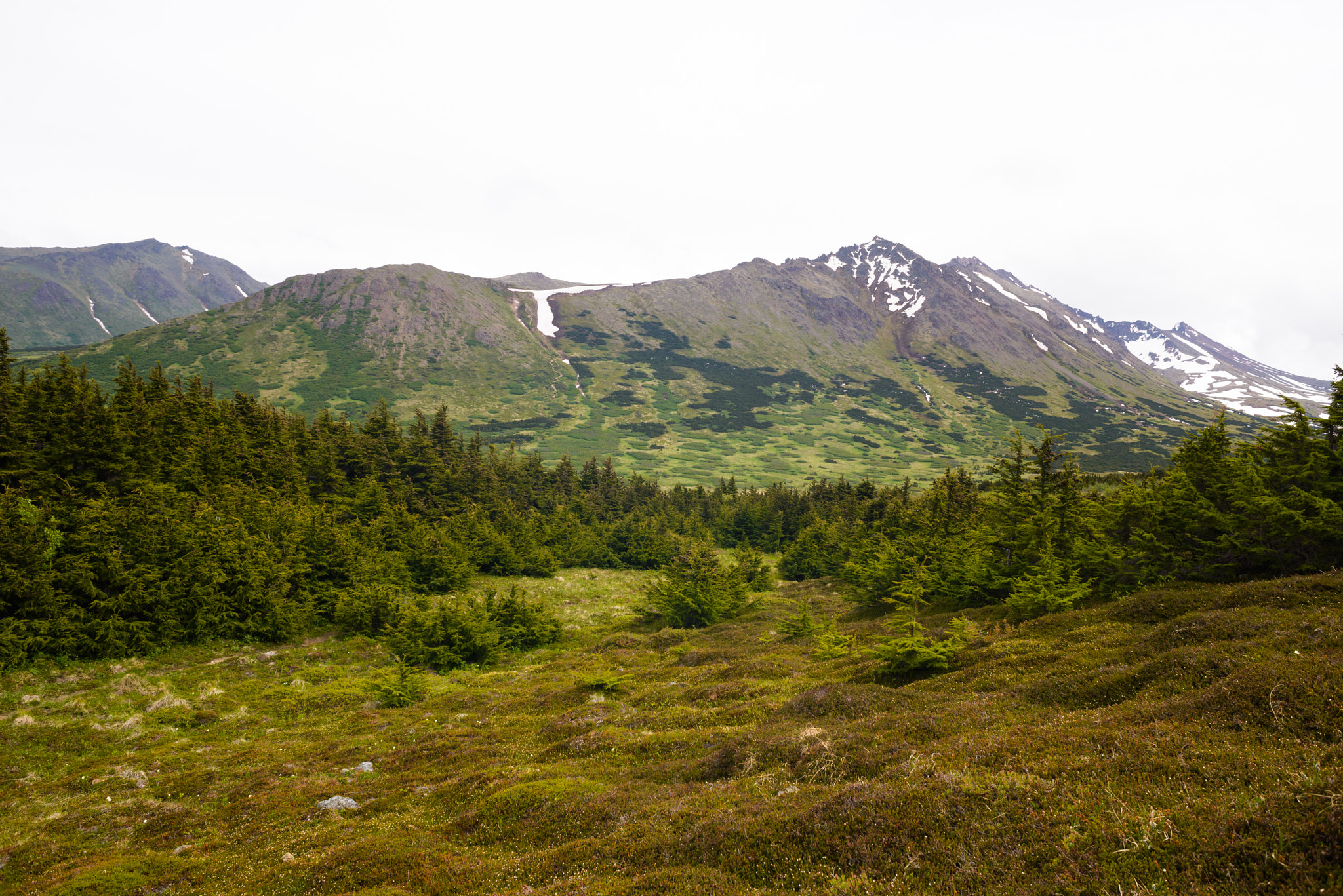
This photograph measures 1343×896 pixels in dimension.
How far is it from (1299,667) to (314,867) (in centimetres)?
2218

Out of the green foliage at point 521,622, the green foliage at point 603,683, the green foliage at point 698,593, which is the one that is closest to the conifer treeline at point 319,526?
the green foliage at point 521,622

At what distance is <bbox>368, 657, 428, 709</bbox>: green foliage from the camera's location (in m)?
28.3

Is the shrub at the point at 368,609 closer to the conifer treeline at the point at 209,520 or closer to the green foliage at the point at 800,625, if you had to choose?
the conifer treeline at the point at 209,520

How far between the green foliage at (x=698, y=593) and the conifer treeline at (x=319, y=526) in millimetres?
11133

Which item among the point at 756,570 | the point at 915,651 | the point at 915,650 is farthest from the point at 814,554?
the point at 915,650

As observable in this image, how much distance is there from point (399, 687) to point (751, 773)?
2242 centimetres

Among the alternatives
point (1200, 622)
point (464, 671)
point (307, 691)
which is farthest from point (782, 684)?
point (307, 691)

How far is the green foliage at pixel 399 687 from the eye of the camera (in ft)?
92.8

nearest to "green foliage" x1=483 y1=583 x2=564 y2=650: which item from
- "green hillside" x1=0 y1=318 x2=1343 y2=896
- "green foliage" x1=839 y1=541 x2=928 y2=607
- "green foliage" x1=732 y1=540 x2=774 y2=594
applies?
"green hillside" x1=0 y1=318 x2=1343 y2=896

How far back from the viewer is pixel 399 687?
28422mm

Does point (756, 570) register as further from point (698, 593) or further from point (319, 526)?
point (319, 526)

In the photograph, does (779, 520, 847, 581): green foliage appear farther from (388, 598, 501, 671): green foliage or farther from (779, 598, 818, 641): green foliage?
(388, 598, 501, 671): green foliage

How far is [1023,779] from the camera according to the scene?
31.9 ft

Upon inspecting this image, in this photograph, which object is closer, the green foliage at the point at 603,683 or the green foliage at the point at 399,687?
the green foliage at the point at 603,683
